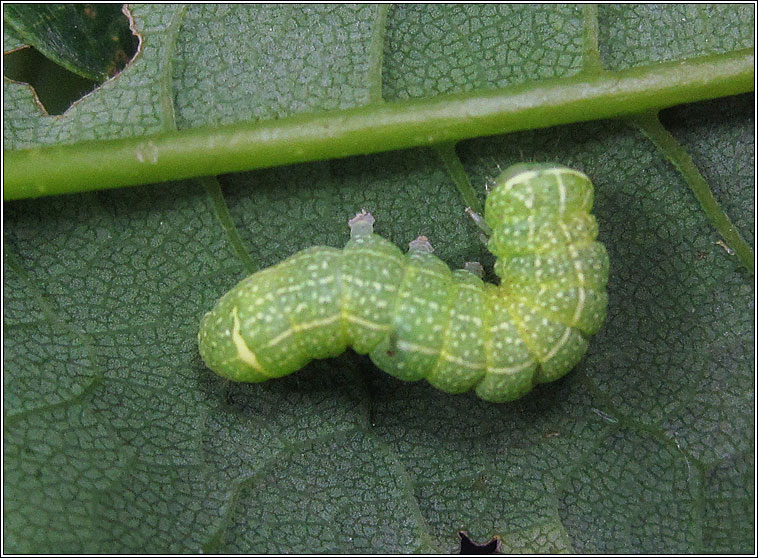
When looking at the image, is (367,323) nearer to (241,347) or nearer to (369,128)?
(241,347)

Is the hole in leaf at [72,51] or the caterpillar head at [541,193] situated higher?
the hole in leaf at [72,51]

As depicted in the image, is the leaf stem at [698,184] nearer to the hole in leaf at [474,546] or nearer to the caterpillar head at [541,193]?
the caterpillar head at [541,193]

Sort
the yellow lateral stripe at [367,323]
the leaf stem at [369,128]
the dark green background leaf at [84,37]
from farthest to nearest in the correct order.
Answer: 1. the dark green background leaf at [84,37]
2. the leaf stem at [369,128]
3. the yellow lateral stripe at [367,323]

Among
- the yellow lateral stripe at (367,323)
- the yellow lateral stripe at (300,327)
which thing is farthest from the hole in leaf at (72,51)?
the yellow lateral stripe at (367,323)

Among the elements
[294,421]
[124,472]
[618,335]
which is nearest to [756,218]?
[618,335]

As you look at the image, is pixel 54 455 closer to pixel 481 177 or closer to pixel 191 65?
pixel 191 65

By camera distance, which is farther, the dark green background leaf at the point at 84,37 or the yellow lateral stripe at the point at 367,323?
the dark green background leaf at the point at 84,37
